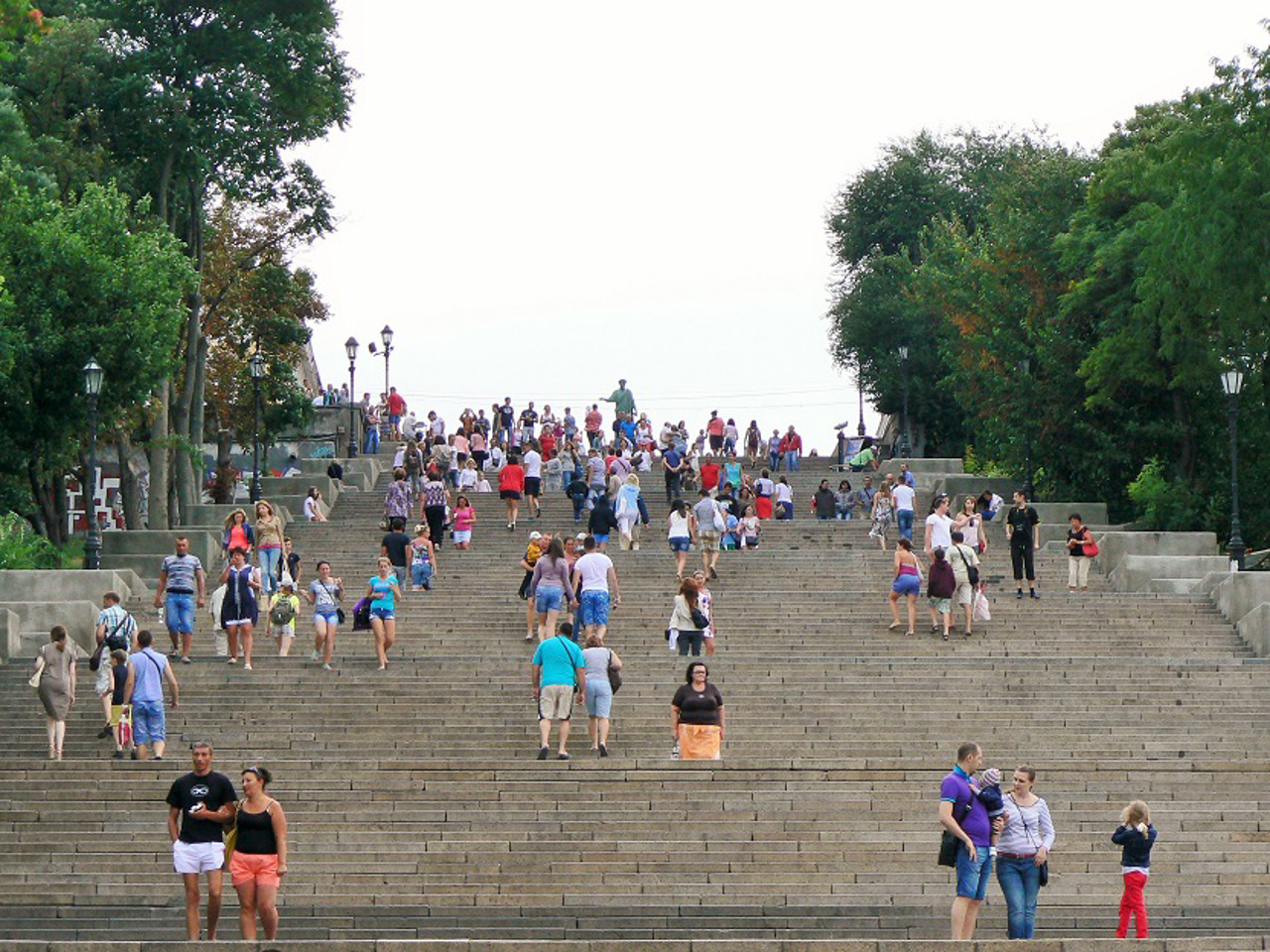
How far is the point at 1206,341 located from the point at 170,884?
25.7m

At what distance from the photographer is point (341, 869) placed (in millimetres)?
19734

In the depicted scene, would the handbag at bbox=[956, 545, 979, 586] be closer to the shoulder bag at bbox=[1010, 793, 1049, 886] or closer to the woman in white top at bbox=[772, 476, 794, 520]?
the woman in white top at bbox=[772, 476, 794, 520]

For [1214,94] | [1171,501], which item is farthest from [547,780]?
[1171,501]

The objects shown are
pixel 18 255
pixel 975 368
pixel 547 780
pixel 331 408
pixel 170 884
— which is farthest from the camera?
pixel 331 408

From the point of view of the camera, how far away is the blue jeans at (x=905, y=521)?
1454 inches

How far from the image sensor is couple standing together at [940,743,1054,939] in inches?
622

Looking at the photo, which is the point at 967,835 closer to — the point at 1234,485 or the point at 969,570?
the point at 969,570

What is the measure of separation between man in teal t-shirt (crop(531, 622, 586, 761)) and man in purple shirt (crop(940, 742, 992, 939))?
21.8ft

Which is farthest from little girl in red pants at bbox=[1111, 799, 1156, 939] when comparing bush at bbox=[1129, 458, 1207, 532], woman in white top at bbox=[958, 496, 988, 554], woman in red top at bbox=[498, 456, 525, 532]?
bush at bbox=[1129, 458, 1207, 532]

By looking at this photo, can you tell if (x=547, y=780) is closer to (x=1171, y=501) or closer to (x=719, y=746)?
(x=719, y=746)

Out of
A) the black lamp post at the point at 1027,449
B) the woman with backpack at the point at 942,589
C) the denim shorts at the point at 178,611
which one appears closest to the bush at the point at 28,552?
the denim shorts at the point at 178,611

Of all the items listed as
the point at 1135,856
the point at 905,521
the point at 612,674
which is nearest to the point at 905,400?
the point at 905,521

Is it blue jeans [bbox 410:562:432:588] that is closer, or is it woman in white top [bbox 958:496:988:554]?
woman in white top [bbox 958:496:988:554]

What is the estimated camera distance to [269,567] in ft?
94.6
